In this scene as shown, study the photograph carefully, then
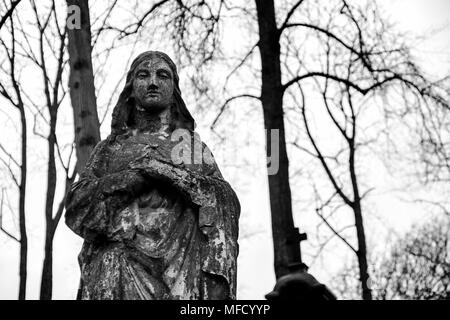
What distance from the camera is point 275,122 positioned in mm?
14039

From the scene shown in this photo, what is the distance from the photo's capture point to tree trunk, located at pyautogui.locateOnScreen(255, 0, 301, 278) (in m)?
12.7

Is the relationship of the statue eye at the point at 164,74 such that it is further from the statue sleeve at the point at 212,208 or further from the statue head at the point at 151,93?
the statue sleeve at the point at 212,208

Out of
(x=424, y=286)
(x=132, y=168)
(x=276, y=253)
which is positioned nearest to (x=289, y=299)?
(x=132, y=168)

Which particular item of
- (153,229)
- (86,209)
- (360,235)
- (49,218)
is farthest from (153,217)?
(360,235)

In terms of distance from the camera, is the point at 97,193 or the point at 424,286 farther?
the point at 424,286

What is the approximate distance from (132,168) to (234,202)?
873 millimetres

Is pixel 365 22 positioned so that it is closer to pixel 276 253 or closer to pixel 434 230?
pixel 276 253

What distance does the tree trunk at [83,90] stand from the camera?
11.6 m

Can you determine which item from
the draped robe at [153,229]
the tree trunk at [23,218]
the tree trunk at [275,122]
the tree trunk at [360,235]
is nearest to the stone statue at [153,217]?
the draped robe at [153,229]

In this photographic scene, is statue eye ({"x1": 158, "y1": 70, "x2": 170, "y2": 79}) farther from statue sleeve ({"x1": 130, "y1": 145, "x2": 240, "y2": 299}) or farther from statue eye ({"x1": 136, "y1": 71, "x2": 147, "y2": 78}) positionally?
statue sleeve ({"x1": 130, "y1": 145, "x2": 240, "y2": 299})

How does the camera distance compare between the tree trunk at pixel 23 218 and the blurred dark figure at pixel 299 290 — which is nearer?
the blurred dark figure at pixel 299 290

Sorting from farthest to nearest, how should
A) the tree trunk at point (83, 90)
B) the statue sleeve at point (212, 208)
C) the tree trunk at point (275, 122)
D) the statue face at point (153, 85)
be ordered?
the tree trunk at point (275, 122)
the tree trunk at point (83, 90)
the statue face at point (153, 85)
the statue sleeve at point (212, 208)

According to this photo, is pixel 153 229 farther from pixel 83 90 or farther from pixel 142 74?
pixel 83 90
